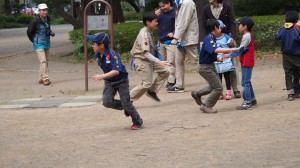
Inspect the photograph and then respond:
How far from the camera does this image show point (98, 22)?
1251 cm

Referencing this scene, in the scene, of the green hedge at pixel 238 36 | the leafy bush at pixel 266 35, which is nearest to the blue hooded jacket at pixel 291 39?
the green hedge at pixel 238 36

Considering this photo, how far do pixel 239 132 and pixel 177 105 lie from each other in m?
2.61

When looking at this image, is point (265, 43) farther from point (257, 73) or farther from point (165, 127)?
point (165, 127)

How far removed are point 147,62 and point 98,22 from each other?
2.73 m

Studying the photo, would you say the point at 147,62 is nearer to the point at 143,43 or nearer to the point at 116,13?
the point at 143,43

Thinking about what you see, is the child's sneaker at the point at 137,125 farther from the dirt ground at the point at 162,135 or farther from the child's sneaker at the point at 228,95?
the child's sneaker at the point at 228,95

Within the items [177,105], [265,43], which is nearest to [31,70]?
[265,43]

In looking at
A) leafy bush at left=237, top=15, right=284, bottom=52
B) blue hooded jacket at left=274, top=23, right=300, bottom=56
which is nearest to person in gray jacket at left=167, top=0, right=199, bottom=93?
blue hooded jacket at left=274, top=23, right=300, bottom=56

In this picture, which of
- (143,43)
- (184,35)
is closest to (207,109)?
(143,43)

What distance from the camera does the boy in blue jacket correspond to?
9875mm

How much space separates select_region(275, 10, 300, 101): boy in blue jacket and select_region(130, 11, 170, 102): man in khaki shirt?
1.86m

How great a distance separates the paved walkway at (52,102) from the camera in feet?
36.0

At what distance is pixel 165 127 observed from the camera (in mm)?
8398

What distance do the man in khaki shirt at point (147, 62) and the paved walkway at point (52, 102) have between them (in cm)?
113
